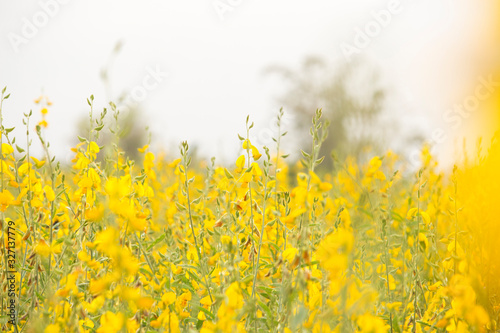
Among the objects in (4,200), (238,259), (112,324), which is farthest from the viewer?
(4,200)

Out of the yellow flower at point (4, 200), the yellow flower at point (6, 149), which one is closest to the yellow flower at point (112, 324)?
the yellow flower at point (4, 200)

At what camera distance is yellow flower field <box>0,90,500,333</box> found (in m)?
1.22

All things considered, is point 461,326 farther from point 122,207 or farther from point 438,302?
point 122,207

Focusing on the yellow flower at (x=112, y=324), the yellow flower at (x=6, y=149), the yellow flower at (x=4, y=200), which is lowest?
the yellow flower at (x=112, y=324)

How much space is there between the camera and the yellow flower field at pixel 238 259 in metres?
1.22

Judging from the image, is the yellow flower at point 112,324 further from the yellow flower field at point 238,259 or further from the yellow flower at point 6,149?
the yellow flower at point 6,149

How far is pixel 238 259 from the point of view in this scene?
53.1 inches

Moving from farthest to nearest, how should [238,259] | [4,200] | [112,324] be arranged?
[4,200] → [238,259] → [112,324]

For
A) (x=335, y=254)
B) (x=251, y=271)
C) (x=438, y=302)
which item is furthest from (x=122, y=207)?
(x=438, y=302)

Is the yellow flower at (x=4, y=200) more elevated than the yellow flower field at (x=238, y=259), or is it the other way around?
the yellow flower at (x=4, y=200)

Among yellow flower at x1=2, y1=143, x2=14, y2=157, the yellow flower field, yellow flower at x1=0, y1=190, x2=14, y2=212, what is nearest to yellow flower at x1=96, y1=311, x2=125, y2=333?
the yellow flower field

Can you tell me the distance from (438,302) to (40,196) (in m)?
1.67

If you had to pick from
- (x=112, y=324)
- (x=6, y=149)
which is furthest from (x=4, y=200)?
(x=112, y=324)

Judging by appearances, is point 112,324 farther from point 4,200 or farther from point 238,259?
point 4,200
